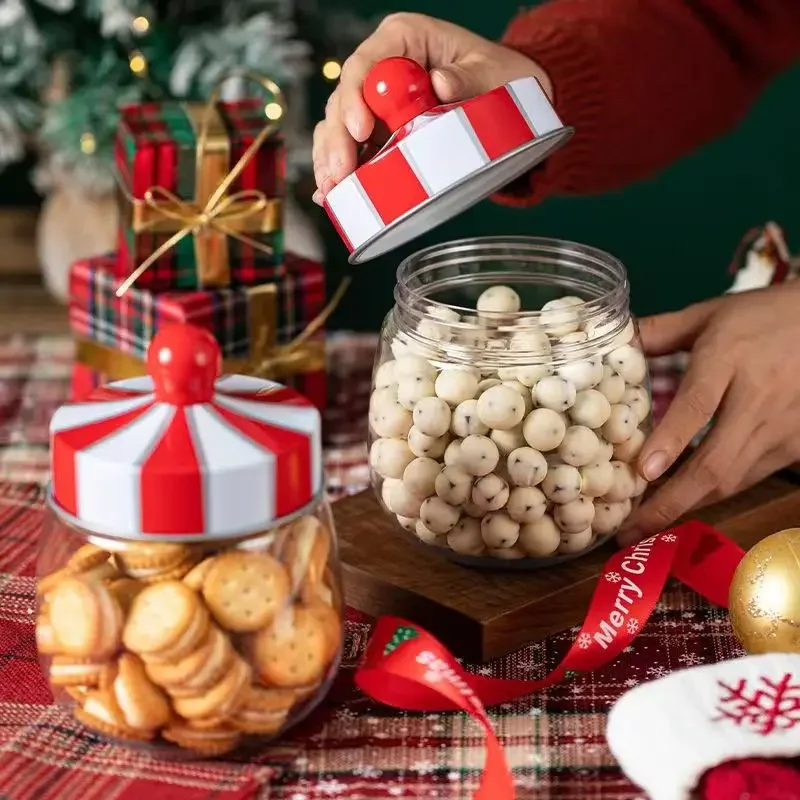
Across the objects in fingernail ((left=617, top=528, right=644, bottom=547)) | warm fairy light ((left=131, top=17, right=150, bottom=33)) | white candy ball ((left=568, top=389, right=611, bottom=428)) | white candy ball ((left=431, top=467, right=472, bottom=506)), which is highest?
warm fairy light ((left=131, top=17, right=150, bottom=33))

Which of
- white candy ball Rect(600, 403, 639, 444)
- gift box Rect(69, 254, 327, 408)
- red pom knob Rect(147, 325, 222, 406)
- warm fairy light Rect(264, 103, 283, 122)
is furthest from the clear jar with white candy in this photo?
warm fairy light Rect(264, 103, 283, 122)

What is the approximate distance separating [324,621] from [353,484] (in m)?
0.44

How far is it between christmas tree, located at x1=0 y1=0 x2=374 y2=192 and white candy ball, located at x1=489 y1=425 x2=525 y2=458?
3.72ft

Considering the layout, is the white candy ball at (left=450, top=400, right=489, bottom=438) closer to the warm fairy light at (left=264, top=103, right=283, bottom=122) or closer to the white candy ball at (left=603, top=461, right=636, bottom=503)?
the white candy ball at (left=603, top=461, right=636, bottom=503)

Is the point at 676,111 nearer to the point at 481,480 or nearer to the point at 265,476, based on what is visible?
the point at 481,480

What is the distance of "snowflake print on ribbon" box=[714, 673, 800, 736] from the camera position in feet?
2.49

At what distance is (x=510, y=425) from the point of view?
0.93m

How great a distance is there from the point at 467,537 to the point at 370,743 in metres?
0.19

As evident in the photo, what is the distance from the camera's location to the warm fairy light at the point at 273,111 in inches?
56.6

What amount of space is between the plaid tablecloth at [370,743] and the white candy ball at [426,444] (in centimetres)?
14

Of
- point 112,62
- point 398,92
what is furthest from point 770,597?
point 112,62

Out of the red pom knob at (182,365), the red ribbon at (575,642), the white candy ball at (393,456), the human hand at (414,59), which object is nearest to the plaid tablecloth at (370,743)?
the red ribbon at (575,642)

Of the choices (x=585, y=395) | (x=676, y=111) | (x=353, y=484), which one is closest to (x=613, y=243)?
(x=676, y=111)

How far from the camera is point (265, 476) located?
2.49 ft
